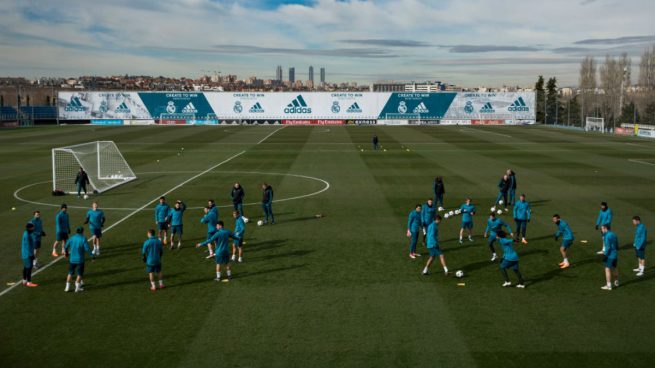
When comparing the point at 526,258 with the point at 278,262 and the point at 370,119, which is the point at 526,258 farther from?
the point at 370,119

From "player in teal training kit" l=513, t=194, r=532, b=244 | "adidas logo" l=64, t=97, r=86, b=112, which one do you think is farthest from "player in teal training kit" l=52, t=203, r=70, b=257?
"adidas logo" l=64, t=97, r=86, b=112

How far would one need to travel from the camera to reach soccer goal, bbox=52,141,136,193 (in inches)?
1228

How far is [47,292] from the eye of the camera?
1457 cm

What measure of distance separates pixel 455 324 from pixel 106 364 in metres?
Result: 7.41

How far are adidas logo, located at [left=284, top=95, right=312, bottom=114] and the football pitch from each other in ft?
256

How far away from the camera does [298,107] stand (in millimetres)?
108688

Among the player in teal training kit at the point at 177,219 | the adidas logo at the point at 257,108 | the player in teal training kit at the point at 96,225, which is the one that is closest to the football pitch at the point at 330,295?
the player in teal training kit at the point at 177,219

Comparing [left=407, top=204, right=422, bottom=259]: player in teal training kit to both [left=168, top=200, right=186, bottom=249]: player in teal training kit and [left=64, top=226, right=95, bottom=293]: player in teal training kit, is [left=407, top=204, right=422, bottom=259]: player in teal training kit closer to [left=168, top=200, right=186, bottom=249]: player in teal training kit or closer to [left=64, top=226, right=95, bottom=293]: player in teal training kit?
[left=168, top=200, right=186, bottom=249]: player in teal training kit

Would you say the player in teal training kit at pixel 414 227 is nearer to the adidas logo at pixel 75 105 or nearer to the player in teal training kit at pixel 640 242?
the player in teal training kit at pixel 640 242

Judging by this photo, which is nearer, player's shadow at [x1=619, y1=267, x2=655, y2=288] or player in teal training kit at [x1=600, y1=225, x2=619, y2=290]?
player in teal training kit at [x1=600, y1=225, x2=619, y2=290]

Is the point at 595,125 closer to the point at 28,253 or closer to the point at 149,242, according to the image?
the point at 149,242

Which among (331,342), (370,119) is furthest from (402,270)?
(370,119)

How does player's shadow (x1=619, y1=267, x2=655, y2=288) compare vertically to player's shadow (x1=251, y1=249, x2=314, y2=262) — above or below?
below

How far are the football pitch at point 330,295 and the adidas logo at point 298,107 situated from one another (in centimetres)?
7811
